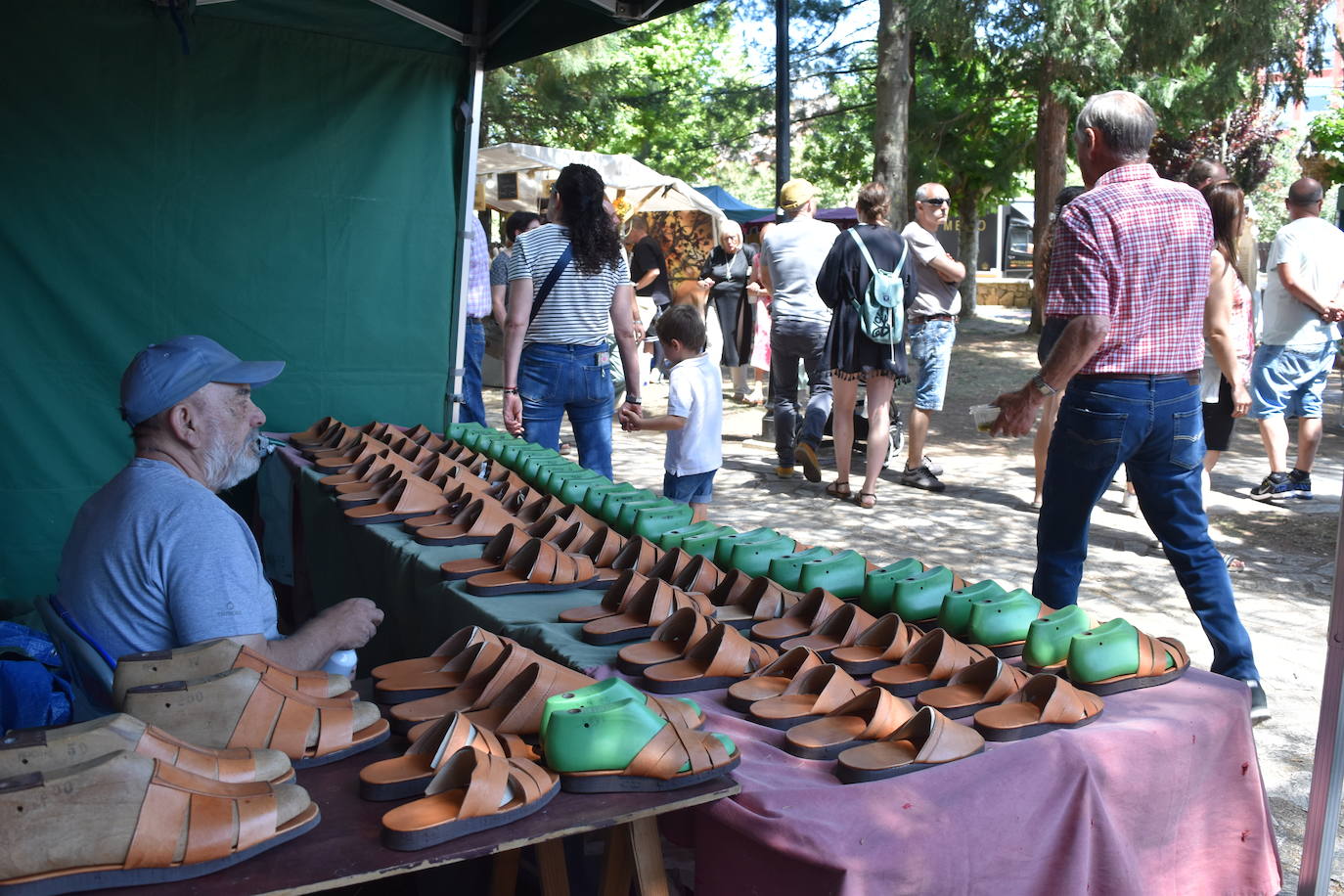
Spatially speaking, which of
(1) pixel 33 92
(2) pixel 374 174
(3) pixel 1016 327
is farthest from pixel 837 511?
(3) pixel 1016 327

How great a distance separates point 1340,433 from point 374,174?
760 centimetres

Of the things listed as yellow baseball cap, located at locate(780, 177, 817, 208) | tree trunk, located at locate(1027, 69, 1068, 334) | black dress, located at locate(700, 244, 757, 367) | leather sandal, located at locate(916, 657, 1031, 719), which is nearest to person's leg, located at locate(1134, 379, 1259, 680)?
leather sandal, located at locate(916, 657, 1031, 719)

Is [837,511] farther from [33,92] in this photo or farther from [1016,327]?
[1016,327]

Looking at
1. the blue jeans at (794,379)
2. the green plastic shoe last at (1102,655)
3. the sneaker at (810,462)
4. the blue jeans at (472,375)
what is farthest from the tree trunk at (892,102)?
the green plastic shoe last at (1102,655)

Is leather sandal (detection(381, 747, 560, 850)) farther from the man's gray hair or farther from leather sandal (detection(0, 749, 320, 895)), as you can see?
the man's gray hair

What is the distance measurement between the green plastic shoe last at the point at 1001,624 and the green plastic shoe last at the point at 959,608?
26mm

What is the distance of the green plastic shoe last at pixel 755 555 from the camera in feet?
8.70

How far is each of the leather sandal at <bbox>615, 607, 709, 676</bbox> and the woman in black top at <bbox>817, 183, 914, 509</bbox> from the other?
423cm

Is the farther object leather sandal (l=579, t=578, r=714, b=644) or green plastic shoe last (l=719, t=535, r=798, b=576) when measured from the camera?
green plastic shoe last (l=719, t=535, r=798, b=576)

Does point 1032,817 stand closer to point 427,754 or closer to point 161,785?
point 427,754

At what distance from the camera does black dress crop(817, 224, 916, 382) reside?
623 cm

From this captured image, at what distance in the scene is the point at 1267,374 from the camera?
655cm

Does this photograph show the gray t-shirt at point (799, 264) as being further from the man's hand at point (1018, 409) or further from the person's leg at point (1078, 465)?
the person's leg at point (1078, 465)

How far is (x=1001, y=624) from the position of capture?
86.4 inches
